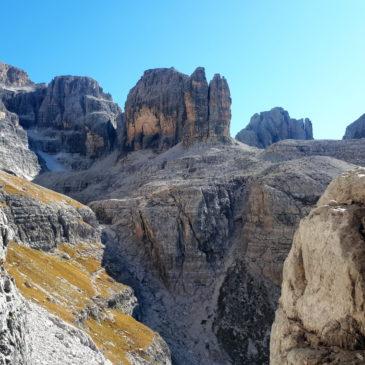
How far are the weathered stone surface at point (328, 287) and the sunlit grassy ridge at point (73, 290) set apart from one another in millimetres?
37418

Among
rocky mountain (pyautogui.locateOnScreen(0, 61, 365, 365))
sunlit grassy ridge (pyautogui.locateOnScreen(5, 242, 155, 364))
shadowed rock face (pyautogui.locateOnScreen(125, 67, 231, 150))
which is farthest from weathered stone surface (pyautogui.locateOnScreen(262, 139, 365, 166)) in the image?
sunlit grassy ridge (pyautogui.locateOnScreen(5, 242, 155, 364))

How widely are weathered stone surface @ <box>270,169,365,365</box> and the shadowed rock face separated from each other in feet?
508

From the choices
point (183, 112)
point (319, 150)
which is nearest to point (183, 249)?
point (319, 150)

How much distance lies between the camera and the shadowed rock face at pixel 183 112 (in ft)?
585

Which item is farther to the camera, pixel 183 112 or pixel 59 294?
pixel 183 112

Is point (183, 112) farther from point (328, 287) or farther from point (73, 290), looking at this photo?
point (328, 287)

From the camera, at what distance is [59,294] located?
62719 mm

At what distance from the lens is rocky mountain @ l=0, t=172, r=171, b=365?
32500mm

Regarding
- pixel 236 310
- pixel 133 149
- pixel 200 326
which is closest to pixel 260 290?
pixel 236 310

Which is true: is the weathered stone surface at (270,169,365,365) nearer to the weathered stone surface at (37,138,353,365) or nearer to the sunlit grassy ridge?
the sunlit grassy ridge

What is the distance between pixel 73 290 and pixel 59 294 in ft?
13.4

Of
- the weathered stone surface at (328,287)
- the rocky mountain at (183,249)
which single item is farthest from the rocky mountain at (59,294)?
the weathered stone surface at (328,287)

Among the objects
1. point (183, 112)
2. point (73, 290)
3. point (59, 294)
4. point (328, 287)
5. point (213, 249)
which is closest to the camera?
point (328, 287)

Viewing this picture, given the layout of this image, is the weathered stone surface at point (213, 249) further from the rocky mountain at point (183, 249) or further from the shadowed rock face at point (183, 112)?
the shadowed rock face at point (183, 112)
